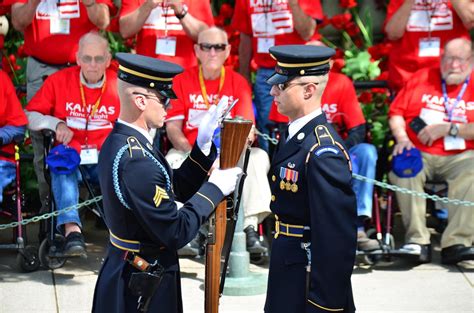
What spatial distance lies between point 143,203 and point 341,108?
4.00 metres

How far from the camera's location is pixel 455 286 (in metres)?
7.33

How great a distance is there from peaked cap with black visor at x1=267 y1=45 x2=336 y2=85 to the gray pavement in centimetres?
246

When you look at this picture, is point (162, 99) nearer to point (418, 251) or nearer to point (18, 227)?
point (18, 227)

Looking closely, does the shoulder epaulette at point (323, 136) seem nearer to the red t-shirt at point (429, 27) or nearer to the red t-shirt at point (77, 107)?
the red t-shirt at point (77, 107)

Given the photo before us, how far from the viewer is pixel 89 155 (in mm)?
7668

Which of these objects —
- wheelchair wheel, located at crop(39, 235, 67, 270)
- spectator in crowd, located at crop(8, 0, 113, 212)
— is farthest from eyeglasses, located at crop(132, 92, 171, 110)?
spectator in crowd, located at crop(8, 0, 113, 212)

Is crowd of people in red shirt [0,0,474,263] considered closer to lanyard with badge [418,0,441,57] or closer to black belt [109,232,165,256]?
lanyard with badge [418,0,441,57]

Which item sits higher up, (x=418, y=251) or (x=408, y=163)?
(x=408, y=163)

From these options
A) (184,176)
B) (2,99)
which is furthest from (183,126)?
(184,176)

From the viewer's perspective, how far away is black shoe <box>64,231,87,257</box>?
7.34 m

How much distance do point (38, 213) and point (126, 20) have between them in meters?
1.64

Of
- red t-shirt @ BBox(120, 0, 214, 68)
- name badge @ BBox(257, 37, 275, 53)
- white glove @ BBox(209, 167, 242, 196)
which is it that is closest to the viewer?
white glove @ BBox(209, 167, 242, 196)

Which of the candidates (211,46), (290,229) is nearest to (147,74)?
(290,229)

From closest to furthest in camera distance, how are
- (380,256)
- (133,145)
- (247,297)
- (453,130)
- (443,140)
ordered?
(133,145) < (247,297) < (380,256) < (453,130) < (443,140)
